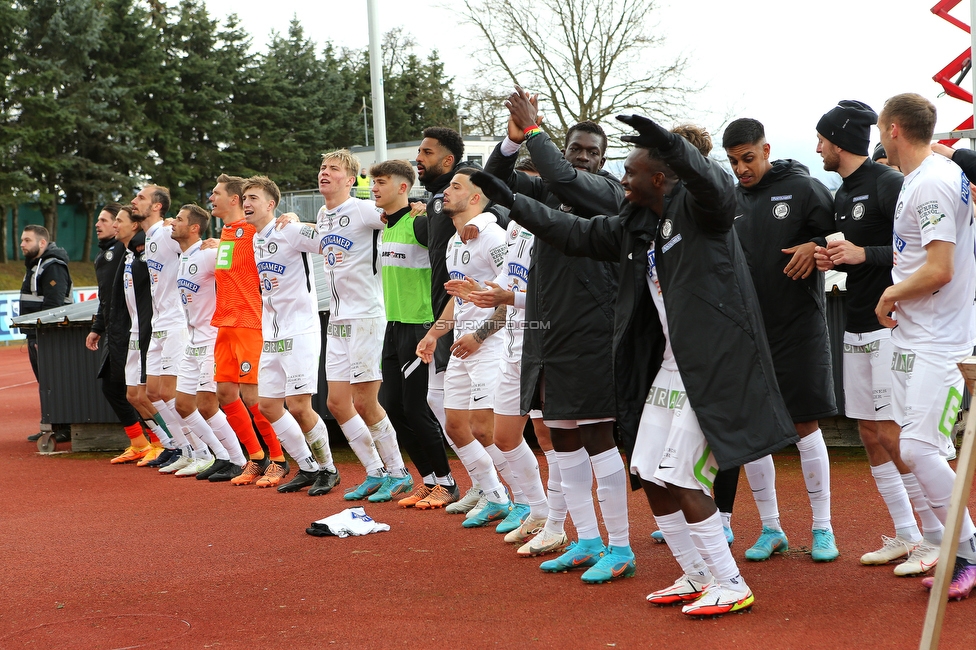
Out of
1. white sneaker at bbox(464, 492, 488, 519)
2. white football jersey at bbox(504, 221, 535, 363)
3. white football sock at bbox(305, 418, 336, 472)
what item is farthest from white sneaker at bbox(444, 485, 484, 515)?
white football sock at bbox(305, 418, 336, 472)

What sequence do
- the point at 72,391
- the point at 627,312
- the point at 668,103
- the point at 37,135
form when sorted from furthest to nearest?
the point at 37,135 < the point at 668,103 < the point at 72,391 < the point at 627,312

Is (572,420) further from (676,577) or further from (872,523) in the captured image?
(872,523)

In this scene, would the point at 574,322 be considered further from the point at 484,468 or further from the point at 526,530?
the point at 484,468

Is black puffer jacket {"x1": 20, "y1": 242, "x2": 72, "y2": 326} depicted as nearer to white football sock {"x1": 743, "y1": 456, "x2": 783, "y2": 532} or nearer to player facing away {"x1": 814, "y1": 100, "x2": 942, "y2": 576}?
white football sock {"x1": 743, "y1": 456, "x2": 783, "y2": 532}

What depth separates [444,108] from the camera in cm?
3812

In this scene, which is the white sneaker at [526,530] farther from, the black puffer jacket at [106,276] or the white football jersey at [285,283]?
the black puffer jacket at [106,276]

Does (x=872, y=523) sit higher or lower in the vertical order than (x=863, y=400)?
lower

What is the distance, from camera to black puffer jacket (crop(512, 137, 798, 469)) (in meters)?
4.22

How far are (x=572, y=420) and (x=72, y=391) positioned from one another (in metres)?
8.04

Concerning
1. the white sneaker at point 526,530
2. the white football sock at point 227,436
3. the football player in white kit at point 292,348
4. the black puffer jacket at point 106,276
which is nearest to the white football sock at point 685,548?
the white sneaker at point 526,530

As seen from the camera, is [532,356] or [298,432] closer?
[532,356]

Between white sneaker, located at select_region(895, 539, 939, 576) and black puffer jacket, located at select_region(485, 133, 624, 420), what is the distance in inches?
65.1

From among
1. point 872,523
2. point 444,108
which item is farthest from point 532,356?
point 444,108

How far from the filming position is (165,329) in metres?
10.1
